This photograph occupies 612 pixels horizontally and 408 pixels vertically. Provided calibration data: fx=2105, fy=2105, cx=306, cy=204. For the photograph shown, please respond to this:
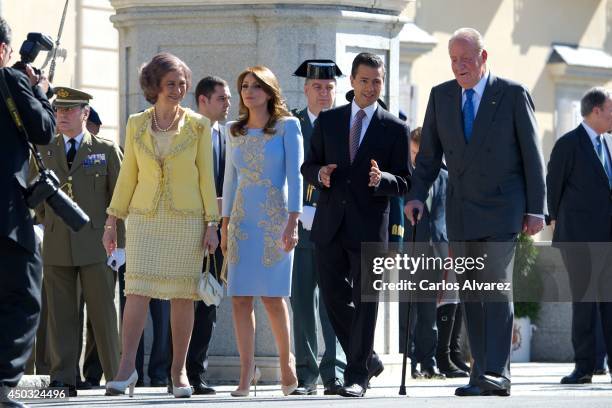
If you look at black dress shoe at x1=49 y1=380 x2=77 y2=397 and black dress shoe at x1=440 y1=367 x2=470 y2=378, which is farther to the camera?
black dress shoe at x1=440 y1=367 x2=470 y2=378

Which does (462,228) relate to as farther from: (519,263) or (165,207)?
(519,263)

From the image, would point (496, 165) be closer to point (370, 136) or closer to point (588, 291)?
point (370, 136)

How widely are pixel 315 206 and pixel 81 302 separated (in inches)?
72.4

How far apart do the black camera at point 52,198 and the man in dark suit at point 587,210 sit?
5.62m

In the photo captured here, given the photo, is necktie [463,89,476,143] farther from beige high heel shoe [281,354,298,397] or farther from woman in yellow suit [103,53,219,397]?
beige high heel shoe [281,354,298,397]

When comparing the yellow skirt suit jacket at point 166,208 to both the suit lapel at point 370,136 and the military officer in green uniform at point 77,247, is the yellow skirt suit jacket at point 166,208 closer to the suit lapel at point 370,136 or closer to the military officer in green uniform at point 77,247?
the suit lapel at point 370,136

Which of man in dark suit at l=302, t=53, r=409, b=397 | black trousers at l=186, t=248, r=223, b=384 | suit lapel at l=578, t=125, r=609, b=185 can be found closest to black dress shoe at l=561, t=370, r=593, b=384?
suit lapel at l=578, t=125, r=609, b=185

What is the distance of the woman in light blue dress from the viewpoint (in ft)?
40.1

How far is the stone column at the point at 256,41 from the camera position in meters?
14.3

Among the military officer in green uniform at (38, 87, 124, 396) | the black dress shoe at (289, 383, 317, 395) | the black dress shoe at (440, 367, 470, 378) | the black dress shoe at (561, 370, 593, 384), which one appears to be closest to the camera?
the black dress shoe at (289, 383, 317, 395)

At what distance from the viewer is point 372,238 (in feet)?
40.0

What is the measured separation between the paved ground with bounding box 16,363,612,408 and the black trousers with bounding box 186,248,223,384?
0.19 meters

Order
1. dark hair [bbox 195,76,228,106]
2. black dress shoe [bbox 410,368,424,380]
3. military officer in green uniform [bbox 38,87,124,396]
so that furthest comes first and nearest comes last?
1. black dress shoe [bbox 410,368,424,380]
2. dark hair [bbox 195,76,228,106]
3. military officer in green uniform [bbox 38,87,124,396]

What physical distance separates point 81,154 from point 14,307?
3210 mm
